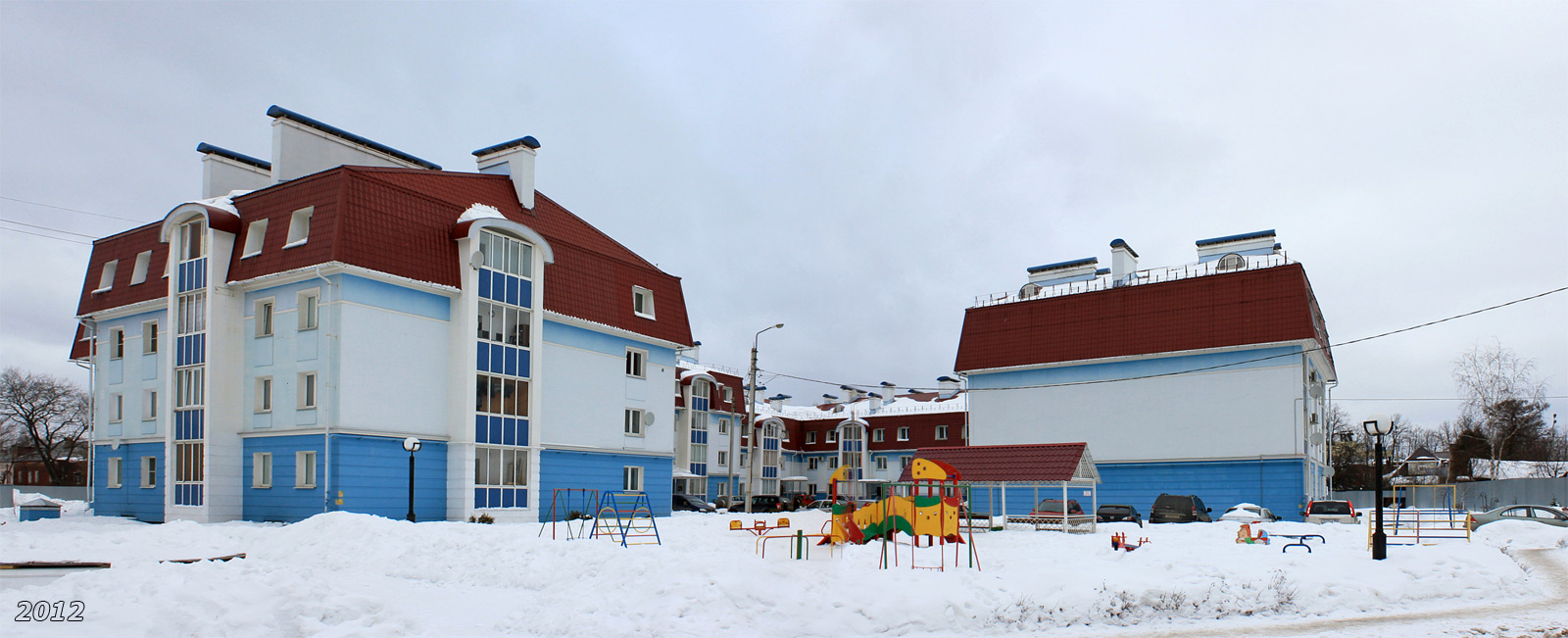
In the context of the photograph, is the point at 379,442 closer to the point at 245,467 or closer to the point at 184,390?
the point at 245,467

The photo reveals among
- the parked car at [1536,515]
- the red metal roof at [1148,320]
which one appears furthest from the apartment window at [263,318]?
the parked car at [1536,515]

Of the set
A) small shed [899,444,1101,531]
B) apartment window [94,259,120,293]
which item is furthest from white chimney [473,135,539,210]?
small shed [899,444,1101,531]

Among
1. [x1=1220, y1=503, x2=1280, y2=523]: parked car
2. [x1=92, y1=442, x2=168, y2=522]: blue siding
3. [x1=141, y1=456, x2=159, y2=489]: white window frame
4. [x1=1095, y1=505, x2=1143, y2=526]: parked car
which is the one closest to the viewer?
[x1=92, y1=442, x2=168, y2=522]: blue siding

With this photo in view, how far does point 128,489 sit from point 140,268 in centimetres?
716

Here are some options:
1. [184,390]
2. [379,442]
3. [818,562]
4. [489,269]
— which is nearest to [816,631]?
[818,562]

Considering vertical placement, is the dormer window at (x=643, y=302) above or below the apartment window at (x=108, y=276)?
below

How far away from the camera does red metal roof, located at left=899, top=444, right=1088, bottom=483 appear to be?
27031 millimetres

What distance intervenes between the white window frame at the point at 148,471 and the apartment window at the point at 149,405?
1.26 metres

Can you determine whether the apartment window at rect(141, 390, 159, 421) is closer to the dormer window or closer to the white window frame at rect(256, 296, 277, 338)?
the white window frame at rect(256, 296, 277, 338)

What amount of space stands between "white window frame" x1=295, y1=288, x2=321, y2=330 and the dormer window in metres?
11.8

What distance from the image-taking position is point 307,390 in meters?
26.8

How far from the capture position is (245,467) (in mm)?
27922

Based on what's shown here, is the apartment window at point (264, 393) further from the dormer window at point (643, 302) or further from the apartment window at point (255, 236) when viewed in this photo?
the dormer window at point (643, 302)

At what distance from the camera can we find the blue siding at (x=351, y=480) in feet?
84.5
